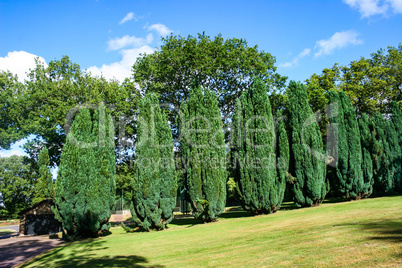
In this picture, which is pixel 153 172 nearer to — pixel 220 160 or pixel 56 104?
pixel 220 160

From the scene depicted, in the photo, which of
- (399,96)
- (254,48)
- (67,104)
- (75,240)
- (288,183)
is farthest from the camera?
(399,96)

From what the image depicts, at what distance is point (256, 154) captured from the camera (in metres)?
17.1

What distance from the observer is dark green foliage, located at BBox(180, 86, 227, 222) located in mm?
16281

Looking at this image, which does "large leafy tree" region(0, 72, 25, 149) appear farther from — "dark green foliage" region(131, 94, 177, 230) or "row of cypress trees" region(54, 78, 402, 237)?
"dark green foliage" region(131, 94, 177, 230)

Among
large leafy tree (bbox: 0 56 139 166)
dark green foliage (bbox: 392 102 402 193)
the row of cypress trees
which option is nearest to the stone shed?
large leafy tree (bbox: 0 56 139 166)

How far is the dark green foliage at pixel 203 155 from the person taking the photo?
1628cm

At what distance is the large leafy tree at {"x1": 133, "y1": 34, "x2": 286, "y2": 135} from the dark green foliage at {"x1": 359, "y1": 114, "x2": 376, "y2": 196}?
310 inches

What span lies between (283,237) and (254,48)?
65.3 ft

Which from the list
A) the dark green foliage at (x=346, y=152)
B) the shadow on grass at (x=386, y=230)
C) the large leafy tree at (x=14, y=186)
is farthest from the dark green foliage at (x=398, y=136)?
the large leafy tree at (x=14, y=186)

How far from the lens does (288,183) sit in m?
17.9

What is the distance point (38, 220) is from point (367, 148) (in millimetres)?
25821

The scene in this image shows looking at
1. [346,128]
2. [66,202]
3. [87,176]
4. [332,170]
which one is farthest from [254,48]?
[66,202]

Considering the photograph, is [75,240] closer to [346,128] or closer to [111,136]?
[111,136]

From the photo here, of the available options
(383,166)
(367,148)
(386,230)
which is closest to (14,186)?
A: (367,148)
